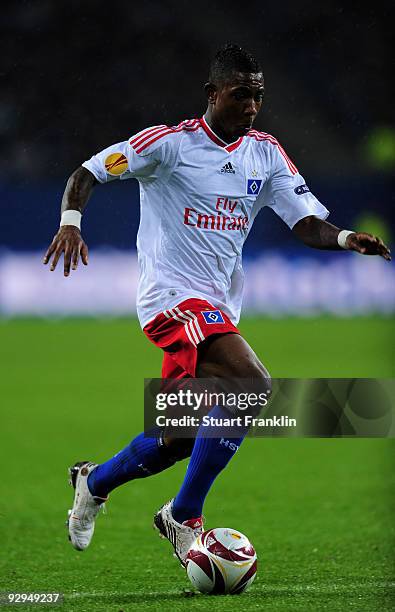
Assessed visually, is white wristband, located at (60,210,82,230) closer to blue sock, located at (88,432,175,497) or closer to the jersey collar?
the jersey collar

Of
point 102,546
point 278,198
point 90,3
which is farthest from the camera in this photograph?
point 90,3

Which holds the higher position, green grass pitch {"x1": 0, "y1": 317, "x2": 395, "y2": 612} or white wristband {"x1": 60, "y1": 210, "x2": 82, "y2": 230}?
white wristband {"x1": 60, "y1": 210, "x2": 82, "y2": 230}

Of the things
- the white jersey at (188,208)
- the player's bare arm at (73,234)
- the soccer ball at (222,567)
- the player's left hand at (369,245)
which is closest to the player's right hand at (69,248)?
the player's bare arm at (73,234)

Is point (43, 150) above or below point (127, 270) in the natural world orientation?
above

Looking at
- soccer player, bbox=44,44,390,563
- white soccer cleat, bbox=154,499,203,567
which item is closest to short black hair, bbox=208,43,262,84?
soccer player, bbox=44,44,390,563

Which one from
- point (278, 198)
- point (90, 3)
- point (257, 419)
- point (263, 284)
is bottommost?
point (263, 284)

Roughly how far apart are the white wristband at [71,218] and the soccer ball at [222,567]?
4.01 feet

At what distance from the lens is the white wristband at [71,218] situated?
12.2 ft

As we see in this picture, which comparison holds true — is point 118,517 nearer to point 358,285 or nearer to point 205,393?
point 205,393

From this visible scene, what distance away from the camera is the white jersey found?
4090mm

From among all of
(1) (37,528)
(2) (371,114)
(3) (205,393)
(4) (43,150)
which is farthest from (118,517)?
(2) (371,114)

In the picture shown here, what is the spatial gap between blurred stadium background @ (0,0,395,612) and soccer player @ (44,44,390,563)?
0.49 meters

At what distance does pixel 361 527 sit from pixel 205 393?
72.8 inches

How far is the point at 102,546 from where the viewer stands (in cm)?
500
